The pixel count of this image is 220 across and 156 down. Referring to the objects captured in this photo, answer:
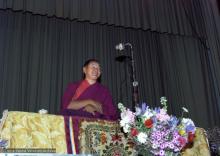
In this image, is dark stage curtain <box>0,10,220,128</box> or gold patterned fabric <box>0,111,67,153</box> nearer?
gold patterned fabric <box>0,111,67,153</box>

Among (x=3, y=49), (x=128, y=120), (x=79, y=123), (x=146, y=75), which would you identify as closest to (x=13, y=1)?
(x=3, y=49)

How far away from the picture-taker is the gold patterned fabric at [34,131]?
2223mm

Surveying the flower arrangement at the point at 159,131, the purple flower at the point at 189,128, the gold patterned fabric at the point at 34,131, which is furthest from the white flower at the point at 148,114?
the gold patterned fabric at the point at 34,131

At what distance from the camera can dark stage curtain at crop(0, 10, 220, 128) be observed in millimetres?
4336

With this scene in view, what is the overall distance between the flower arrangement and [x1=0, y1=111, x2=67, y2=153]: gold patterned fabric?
0.51 metres

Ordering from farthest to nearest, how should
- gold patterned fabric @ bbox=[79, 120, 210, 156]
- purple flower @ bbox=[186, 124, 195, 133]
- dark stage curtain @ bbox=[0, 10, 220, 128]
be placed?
dark stage curtain @ bbox=[0, 10, 220, 128] → gold patterned fabric @ bbox=[79, 120, 210, 156] → purple flower @ bbox=[186, 124, 195, 133]

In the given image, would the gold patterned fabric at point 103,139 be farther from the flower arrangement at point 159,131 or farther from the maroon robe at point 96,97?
the maroon robe at point 96,97

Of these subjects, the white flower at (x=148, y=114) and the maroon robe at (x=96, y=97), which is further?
the maroon robe at (x=96, y=97)

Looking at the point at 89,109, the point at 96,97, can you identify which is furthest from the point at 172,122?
the point at 96,97

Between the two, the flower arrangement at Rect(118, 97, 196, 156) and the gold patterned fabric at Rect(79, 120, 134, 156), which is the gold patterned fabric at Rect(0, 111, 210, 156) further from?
the flower arrangement at Rect(118, 97, 196, 156)

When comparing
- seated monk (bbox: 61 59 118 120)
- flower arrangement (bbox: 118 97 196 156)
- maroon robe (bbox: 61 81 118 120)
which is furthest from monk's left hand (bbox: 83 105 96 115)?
flower arrangement (bbox: 118 97 196 156)

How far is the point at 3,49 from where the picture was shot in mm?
4363

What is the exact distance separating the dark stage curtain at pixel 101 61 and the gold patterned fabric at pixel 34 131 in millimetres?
1914

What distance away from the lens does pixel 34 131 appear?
7.57ft
